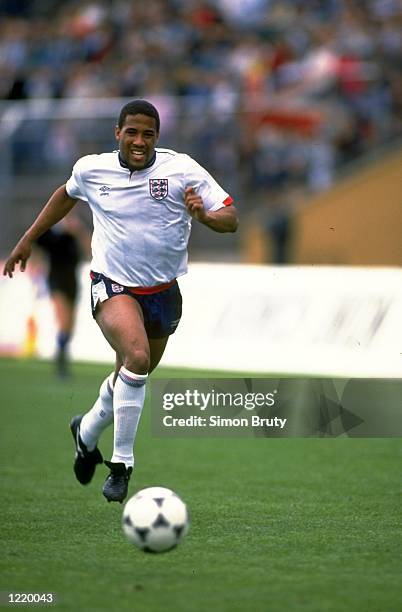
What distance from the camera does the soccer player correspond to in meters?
7.16

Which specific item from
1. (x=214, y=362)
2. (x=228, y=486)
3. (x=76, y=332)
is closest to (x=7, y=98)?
(x=76, y=332)

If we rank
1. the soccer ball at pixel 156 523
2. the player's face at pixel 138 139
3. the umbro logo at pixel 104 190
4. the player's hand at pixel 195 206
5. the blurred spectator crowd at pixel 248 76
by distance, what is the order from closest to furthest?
the soccer ball at pixel 156 523, the player's hand at pixel 195 206, the player's face at pixel 138 139, the umbro logo at pixel 104 190, the blurred spectator crowd at pixel 248 76

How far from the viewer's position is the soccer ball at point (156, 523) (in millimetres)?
6059

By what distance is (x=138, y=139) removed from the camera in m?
7.32

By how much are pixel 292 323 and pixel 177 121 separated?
4669 mm

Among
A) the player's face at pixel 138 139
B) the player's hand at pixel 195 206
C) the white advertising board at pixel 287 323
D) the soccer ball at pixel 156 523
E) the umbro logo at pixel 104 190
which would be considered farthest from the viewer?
the white advertising board at pixel 287 323

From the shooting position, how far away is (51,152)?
62.6 ft

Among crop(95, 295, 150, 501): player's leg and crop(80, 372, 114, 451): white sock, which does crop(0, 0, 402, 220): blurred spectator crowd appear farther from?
crop(95, 295, 150, 501): player's leg

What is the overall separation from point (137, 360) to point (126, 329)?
194 mm

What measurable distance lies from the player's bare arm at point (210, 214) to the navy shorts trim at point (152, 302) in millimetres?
655

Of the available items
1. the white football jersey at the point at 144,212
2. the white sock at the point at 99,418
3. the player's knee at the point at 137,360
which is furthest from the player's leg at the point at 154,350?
the player's knee at the point at 137,360

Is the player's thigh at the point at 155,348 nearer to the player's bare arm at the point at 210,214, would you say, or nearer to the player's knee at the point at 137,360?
the player's knee at the point at 137,360

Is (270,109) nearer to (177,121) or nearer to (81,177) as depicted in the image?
(177,121)

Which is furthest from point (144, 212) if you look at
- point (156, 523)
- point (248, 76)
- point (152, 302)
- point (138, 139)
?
point (248, 76)
